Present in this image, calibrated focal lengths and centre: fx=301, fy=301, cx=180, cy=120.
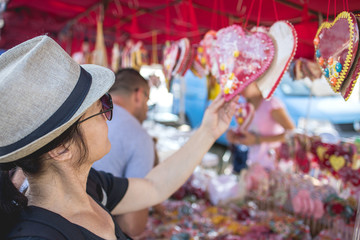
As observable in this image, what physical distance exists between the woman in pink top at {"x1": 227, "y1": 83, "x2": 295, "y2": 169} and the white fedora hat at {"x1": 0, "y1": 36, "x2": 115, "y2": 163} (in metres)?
2.26

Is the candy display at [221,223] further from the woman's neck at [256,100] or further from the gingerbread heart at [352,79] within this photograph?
the gingerbread heart at [352,79]

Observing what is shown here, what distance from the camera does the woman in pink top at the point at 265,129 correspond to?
2.82 meters

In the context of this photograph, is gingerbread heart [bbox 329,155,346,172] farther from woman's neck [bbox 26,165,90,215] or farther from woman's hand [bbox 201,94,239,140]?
woman's neck [bbox 26,165,90,215]

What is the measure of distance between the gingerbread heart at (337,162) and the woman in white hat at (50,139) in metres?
1.38

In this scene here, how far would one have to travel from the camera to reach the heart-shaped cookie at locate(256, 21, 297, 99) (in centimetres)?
106

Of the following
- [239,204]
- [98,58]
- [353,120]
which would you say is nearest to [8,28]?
[98,58]

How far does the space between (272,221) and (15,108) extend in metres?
1.73

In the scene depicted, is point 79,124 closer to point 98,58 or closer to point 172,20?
point 98,58

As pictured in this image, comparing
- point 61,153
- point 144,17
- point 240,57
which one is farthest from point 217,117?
point 144,17

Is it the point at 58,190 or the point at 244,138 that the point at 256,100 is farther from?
the point at 58,190

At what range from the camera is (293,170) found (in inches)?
87.7

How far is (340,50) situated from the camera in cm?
87

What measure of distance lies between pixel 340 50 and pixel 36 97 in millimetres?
828

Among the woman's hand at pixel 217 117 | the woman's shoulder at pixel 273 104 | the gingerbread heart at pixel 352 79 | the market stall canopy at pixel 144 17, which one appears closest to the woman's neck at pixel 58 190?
the woman's hand at pixel 217 117
